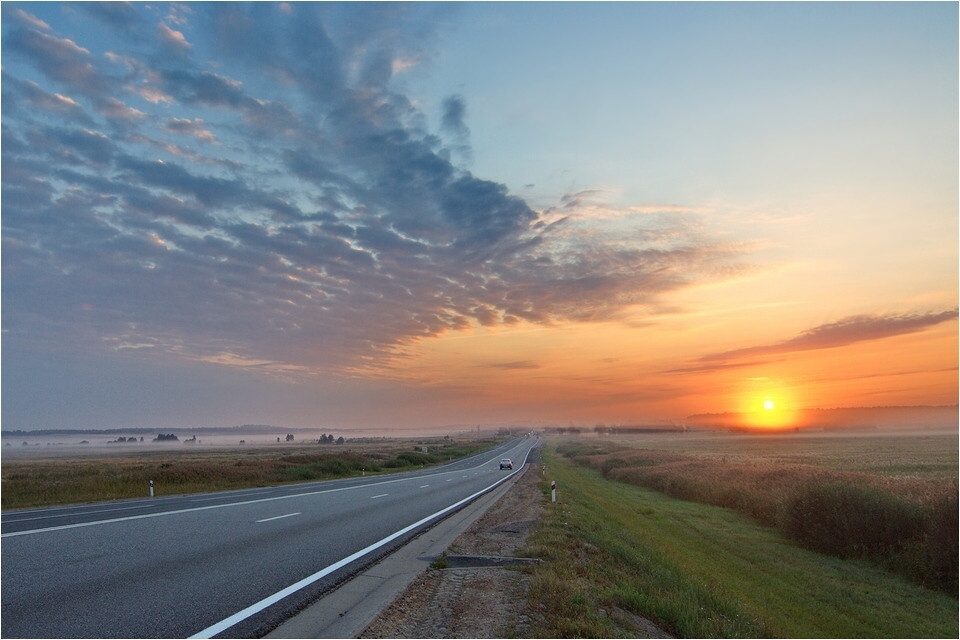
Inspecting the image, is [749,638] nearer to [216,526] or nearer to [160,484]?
[216,526]

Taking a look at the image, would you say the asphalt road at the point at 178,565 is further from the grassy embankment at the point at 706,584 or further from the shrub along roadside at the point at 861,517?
the shrub along roadside at the point at 861,517

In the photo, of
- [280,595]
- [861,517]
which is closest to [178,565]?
[280,595]

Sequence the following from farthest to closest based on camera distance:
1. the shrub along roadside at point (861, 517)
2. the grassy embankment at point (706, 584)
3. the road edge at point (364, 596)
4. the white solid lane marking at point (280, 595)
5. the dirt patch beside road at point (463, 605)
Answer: the shrub along roadside at point (861, 517), the grassy embankment at point (706, 584), the dirt patch beside road at point (463, 605), the road edge at point (364, 596), the white solid lane marking at point (280, 595)

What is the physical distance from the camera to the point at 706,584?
47.3 ft

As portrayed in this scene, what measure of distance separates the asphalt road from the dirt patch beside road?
4.26 feet

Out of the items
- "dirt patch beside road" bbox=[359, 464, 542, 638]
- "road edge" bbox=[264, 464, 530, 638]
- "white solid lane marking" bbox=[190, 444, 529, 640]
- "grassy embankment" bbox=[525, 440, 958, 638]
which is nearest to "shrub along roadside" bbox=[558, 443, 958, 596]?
"grassy embankment" bbox=[525, 440, 958, 638]

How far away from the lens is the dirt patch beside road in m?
6.91

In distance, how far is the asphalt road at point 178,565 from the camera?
685 centimetres

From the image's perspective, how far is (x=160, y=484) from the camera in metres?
32.1

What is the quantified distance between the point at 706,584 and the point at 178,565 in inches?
452

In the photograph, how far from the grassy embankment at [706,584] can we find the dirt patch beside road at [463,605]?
34cm

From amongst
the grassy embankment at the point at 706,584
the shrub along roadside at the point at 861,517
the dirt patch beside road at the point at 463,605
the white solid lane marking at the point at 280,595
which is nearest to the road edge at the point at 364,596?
the dirt patch beside road at the point at 463,605

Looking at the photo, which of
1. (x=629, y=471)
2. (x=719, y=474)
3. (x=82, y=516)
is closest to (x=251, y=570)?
(x=82, y=516)

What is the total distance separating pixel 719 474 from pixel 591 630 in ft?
122
